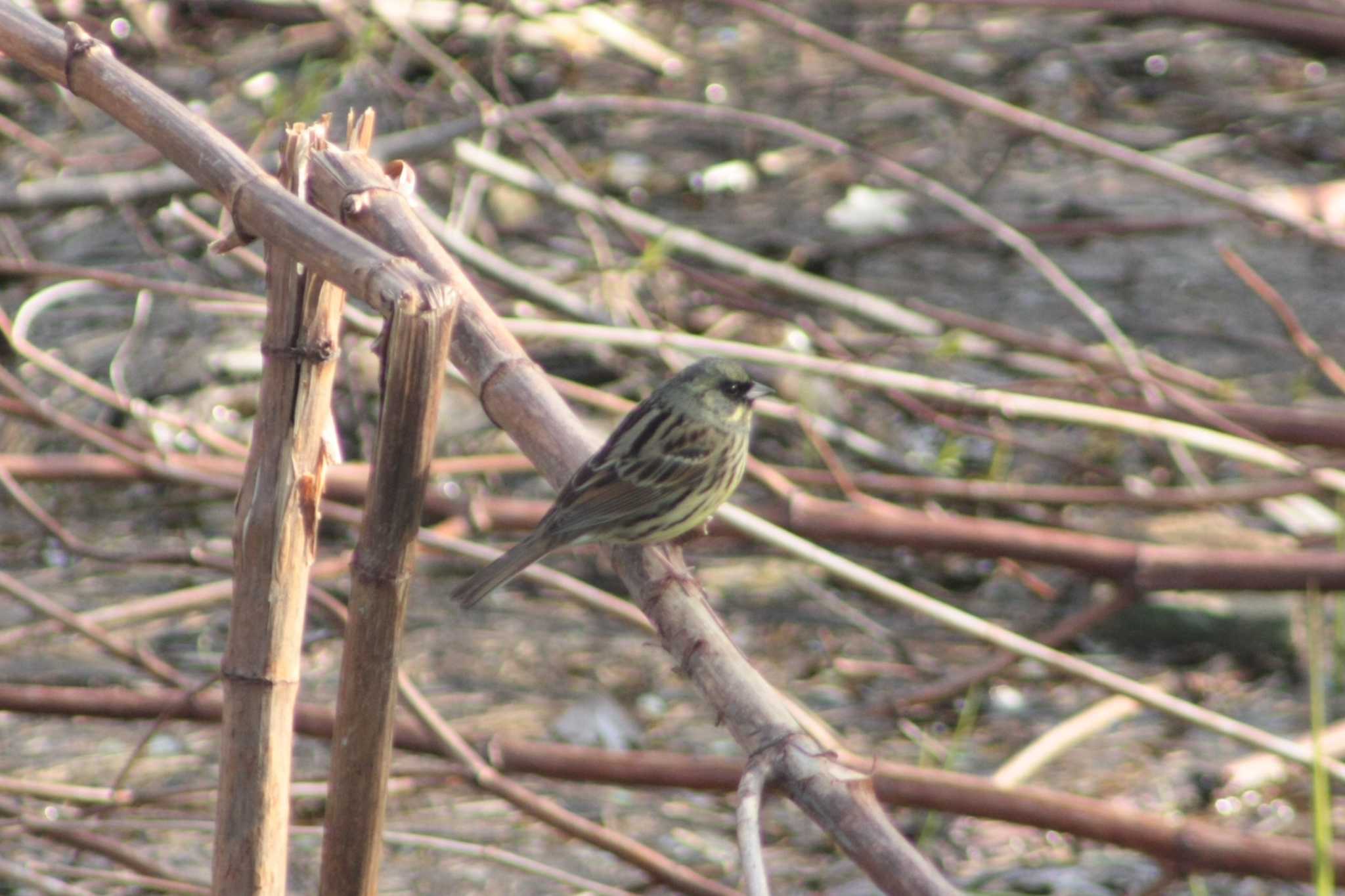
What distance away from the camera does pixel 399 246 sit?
197cm

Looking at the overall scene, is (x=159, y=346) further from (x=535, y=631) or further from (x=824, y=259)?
(x=824, y=259)

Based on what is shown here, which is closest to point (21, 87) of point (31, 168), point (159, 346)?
point (31, 168)

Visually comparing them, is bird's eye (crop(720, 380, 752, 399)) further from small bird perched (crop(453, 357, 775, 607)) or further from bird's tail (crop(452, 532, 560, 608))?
bird's tail (crop(452, 532, 560, 608))

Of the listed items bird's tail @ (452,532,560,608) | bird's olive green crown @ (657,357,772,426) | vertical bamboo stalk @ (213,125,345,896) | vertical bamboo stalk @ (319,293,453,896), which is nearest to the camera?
vertical bamboo stalk @ (319,293,453,896)

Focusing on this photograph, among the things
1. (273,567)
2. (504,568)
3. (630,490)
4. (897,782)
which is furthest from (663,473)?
(273,567)

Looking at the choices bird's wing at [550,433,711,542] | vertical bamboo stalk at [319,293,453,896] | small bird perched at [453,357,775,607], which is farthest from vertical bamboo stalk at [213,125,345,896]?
small bird perched at [453,357,775,607]

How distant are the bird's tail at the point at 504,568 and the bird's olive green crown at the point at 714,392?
0.52m

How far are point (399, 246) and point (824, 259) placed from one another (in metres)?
4.85

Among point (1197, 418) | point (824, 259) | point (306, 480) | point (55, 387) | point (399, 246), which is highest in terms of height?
point (824, 259)

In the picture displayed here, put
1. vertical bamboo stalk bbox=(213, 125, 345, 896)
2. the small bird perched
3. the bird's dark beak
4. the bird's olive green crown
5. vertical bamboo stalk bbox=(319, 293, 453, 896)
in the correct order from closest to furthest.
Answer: vertical bamboo stalk bbox=(319, 293, 453, 896)
vertical bamboo stalk bbox=(213, 125, 345, 896)
the small bird perched
the bird's olive green crown
the bird's dark beak

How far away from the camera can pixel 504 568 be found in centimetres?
333

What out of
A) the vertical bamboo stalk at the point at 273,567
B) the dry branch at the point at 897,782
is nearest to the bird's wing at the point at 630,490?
the dry branch at the point at 897,782

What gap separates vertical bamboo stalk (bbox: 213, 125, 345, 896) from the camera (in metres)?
1.62

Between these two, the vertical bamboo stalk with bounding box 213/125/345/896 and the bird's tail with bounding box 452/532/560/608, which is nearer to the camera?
the vertical bamboo stalk with bounding box 213/125/345/896
